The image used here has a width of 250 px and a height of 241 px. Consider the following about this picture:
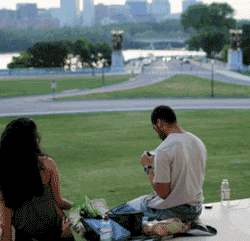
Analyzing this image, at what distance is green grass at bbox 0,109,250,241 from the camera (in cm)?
770

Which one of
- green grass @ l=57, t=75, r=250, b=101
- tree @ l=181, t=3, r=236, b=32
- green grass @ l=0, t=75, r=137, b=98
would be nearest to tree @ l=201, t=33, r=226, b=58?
tree @ l=181, t=3, r=236, b=32

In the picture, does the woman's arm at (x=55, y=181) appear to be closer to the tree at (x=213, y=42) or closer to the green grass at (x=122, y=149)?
the green grass at (x=122, y=149)

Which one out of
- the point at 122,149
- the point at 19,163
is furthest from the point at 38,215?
the point at 122,149

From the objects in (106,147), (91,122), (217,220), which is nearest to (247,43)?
Result: (91,122)

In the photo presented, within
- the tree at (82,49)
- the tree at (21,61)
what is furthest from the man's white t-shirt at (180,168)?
the tree at (21,61)

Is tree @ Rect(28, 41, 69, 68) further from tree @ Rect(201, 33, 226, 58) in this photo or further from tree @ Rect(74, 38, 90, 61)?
tree @ Rect(201, 33, 226, 58)

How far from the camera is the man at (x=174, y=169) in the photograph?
399 centimetres

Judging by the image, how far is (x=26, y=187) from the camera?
329 cm

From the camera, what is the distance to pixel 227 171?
29.1 feet

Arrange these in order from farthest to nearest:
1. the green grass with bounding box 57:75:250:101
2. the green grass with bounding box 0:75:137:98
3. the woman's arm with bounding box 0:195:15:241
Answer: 1. the green grass with bounding box 0:75:137:98
2. the green grass with bounding box 57:75:250:101
3. the woman's arm with bounding box 0:195:15:241

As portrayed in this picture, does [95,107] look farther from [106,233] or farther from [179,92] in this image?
[106,233]

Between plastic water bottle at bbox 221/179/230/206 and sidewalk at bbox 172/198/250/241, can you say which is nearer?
sidewalk at bbox 172/198/250/241

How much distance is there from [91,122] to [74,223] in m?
14.9

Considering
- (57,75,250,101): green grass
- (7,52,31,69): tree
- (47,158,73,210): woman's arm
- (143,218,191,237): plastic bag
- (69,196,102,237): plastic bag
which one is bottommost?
(57,75,250,101): green grass
